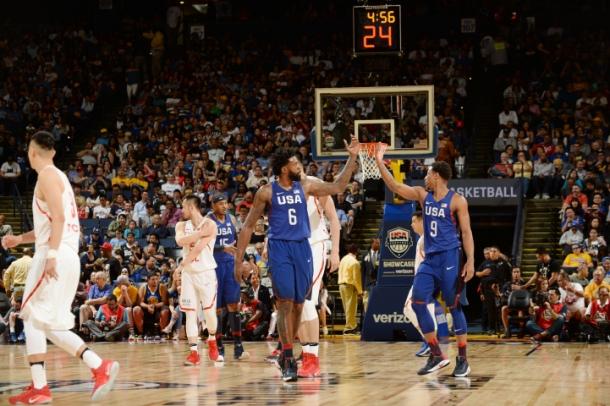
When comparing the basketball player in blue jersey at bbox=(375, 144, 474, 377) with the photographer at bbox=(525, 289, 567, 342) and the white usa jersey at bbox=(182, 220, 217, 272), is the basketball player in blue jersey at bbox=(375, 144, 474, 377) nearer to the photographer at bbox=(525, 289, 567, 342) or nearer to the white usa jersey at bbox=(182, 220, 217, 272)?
the white usa jersey at bbox=(182, 220, 217, 272)

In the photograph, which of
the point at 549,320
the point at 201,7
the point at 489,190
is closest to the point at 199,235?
the point at 549,320

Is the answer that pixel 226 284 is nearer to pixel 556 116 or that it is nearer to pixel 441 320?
pixel 441 320

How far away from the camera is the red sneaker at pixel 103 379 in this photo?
8406mm

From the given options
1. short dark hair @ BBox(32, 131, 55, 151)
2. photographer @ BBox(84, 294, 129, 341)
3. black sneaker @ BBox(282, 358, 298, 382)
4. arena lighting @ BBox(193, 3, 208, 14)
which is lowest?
photographer @ BBox(84, 294, 129, 341)

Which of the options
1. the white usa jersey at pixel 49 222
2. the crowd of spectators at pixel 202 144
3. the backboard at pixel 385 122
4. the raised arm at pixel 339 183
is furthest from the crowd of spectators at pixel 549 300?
the white usa jersey at pixel 49 222

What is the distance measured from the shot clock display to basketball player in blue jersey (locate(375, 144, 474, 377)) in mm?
6433

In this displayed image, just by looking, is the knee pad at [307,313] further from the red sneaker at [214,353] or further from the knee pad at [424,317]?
the red sneaker at [214,353]

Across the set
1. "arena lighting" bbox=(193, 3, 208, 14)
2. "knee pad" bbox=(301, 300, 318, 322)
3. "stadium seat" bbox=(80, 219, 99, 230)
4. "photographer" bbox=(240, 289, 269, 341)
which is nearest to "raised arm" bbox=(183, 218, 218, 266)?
"knee pad" bbox=(301, 300, 318, 322)

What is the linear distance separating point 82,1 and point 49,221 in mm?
29588

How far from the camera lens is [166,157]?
93.7 ft

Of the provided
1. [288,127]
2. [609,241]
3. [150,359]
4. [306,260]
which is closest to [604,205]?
[609,241]

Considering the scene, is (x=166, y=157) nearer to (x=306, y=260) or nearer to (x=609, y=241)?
(x=609, y=241)

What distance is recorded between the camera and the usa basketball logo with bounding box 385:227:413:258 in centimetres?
1858

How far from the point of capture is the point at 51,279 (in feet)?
27.4
